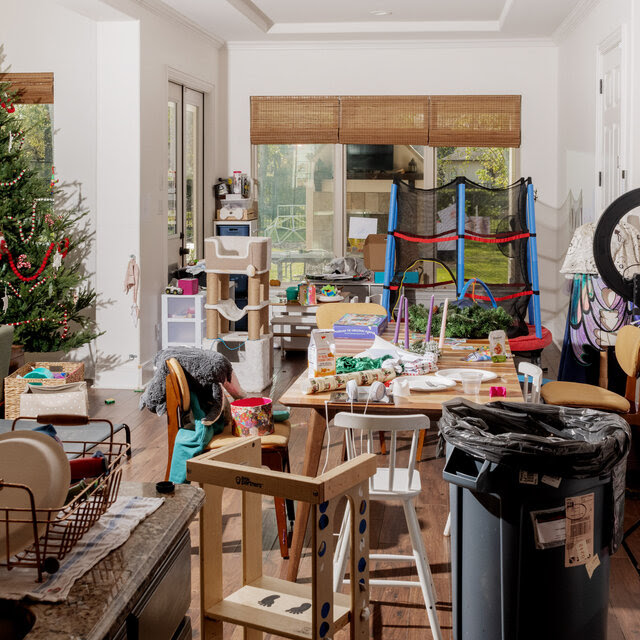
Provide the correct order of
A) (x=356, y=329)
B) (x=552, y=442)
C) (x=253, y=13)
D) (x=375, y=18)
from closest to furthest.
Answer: (x=552, y=442), (x=356, y=329), (x=253, y=13), (x=375, y=18)

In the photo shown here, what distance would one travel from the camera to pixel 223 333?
6.74 m

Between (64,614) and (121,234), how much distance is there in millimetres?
5687

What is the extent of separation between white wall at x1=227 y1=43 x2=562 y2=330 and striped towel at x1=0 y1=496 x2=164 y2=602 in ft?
24.5

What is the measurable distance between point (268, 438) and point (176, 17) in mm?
4851

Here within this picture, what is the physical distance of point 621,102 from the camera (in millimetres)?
5793

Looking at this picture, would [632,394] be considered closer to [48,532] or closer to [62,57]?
[48,532]

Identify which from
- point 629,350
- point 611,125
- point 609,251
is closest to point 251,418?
point 609,251

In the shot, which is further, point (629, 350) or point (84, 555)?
point (629, 350)

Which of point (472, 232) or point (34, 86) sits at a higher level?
point (34, 86)

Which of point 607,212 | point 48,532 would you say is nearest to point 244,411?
point 607,212

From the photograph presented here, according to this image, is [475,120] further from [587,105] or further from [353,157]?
[587,105]

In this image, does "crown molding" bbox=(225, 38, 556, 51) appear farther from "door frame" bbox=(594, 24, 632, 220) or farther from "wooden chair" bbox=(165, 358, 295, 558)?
"wooden chair" bbox=(165, 358, 295, 558)

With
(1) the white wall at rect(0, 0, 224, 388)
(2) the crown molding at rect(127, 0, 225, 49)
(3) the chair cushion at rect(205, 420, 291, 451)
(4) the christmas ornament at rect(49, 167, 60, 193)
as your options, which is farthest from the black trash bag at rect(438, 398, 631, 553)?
(2) the crown molding at rect(127, 0, 225, 49)

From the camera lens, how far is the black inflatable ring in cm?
415
